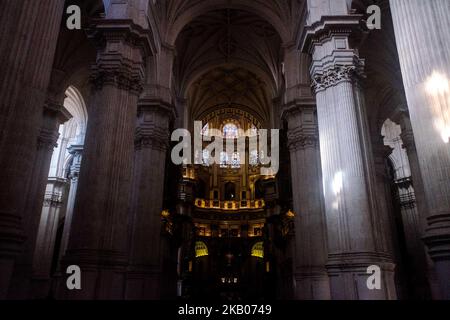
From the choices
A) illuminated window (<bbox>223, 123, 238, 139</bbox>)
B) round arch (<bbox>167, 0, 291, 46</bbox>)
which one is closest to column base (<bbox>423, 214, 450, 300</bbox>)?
round arch (<bbox>167, 0, 291, 46</bbox>)

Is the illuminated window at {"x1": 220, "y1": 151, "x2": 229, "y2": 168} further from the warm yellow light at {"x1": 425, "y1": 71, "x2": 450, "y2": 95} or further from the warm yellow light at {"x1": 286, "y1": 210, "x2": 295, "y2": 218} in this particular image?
the warm yellow light at {"x1": 425, "y1": 71, "x2": 450, "y2": 95}

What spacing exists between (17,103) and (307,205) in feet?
40.1

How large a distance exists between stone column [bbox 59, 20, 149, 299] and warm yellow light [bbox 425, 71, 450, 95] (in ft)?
26.5

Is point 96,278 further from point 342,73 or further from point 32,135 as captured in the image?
point 342,73

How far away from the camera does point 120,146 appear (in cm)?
1095

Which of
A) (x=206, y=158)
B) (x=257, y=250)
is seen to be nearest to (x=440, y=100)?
(x=257, y=250)

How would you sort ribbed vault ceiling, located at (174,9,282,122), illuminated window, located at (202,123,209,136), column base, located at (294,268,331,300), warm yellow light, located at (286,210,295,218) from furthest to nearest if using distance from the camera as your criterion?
illuminated window, located at (202,123,209,136) → ribbed vault ceiling, located at (174,9,282,122) → warm yellow light, located at (286,210,295,218) → column base, located at (294,268,331,300)

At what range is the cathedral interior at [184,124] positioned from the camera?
21.0 feet

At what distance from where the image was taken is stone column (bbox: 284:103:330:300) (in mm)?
14555

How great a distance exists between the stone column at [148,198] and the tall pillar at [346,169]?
7637 mm

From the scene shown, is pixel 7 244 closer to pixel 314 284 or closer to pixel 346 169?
pixel 346 169

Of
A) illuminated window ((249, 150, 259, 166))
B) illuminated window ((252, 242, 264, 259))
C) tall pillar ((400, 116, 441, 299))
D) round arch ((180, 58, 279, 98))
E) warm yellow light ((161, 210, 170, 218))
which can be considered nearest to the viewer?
tall pillar ((400, 116, 441, 299))

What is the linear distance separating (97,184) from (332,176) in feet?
22.0

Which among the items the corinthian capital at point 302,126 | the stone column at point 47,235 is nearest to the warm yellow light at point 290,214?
the corinthian capital at point 302,126
